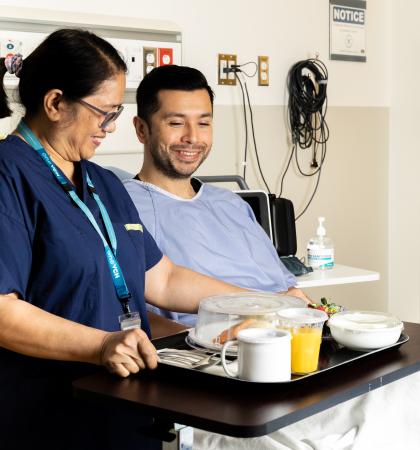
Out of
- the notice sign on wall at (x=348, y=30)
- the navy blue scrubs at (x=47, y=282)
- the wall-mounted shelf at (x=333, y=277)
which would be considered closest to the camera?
the navy blue scrubs at (x=47, y=282)

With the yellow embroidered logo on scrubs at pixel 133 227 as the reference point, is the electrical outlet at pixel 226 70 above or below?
above

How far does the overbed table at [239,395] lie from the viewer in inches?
47.5

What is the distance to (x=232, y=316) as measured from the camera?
1525 millimetres

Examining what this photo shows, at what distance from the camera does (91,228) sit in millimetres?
1741

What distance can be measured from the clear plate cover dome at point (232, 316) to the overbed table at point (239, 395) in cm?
15

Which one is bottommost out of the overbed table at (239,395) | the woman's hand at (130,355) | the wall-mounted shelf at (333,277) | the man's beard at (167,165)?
the wall-mounted shelf at (333,277)

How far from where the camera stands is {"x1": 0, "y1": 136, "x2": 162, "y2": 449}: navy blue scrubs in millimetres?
1656

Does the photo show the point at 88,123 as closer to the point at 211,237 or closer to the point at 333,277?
the point at 211,237

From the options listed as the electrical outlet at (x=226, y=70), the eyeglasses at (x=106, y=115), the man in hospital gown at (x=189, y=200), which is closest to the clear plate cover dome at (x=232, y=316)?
the eyeglasses at (x=106, y=115)

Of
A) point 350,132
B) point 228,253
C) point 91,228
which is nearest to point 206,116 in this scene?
point 228,253

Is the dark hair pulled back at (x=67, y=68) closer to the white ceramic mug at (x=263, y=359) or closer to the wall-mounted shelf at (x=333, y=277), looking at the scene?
the white ceramic mug at (x=263, y=359)

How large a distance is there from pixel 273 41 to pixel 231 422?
3249 mm

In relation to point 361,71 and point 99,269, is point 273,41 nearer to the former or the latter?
point 361,71

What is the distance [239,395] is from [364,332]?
33 centimetres
